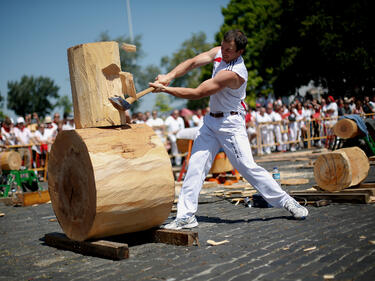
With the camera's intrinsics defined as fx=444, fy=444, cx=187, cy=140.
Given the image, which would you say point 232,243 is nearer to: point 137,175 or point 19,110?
point 137,175

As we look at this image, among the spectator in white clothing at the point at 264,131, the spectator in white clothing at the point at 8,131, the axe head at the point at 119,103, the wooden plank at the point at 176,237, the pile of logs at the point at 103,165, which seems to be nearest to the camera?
the pile of logs at the point at 103,165

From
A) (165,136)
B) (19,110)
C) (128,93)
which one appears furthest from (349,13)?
(19,110)

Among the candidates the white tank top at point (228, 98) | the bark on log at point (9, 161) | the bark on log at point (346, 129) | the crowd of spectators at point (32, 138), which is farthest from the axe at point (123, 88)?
the crowd of spectators at point (32, 138)

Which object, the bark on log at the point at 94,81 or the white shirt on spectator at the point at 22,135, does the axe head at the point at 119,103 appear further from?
the white shirt on spectator at the point at 22,135

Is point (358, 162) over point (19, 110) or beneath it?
beneath

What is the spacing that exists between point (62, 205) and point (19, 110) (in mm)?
79521

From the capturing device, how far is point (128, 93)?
452cm

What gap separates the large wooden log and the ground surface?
32 cm

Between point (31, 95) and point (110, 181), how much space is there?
8040 cm

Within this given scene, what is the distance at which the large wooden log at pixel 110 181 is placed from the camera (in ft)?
13.1

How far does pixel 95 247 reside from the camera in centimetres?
410

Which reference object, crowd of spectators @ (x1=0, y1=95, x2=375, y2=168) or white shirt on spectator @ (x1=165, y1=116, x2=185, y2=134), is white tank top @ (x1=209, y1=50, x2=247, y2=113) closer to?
crowd of spectators @ (x1=0, y1=95, x2=375, y2=168)

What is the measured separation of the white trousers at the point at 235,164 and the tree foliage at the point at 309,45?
28305 millimetres

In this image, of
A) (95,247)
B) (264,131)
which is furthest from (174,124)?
(95,247)
